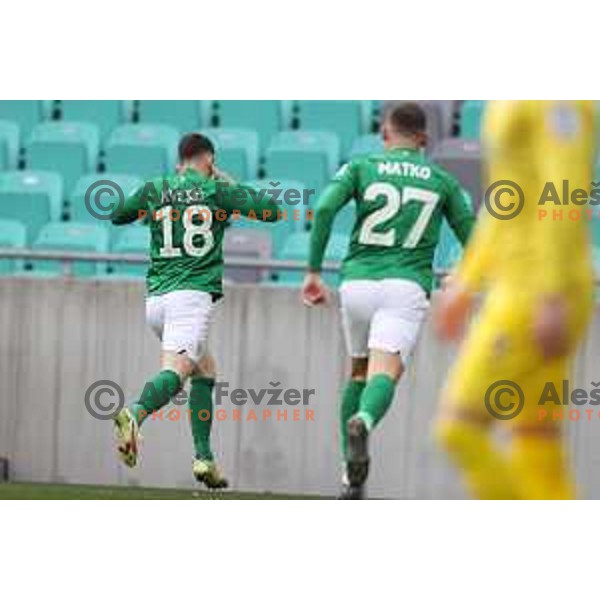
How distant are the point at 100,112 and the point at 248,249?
3.09 metres

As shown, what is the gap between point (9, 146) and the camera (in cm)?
1939

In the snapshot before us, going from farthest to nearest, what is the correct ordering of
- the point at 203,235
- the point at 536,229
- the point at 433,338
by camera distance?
the point at 433,338 → the point at 203,235 → the point at 536,229

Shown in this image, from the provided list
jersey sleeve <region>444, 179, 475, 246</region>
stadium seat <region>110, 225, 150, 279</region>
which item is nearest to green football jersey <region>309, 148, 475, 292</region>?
jersey sleeve <region>444, 179, 475, 246</region>

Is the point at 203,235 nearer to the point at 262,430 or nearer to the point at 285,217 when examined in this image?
the point at 262,430

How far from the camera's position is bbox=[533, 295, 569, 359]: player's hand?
828cm

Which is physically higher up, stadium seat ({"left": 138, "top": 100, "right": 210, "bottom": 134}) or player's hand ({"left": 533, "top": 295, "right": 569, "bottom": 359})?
stadium seat ({"left": 138, "top": 100, "right": 210, "bottom": 134})

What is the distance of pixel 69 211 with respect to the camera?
18516 mm

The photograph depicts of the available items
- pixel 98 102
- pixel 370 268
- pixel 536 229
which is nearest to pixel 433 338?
pixel 370 268

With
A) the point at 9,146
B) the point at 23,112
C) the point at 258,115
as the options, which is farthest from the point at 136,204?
the point at 23,112

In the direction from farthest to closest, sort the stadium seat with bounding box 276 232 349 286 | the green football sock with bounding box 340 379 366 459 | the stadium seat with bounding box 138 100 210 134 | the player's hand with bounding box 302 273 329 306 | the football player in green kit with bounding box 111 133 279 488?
1. the stadium seat with bounding box 138 100 210 134
2. the stadium seat with bounding box 276 232 349 286
3. the football player in green kit with bounding box 111 133 279 488
4. the green football sock with bounding box 340 379 366 459
5. the player's hand with bounding box 302 273 329 306

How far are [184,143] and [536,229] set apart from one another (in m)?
5.35

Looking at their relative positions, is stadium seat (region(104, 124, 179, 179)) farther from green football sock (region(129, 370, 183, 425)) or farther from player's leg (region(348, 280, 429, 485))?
player's leg (region(348, 280, 429, 485))

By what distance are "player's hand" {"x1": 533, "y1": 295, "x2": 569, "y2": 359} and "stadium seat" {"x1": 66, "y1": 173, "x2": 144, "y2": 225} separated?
937 centimetres

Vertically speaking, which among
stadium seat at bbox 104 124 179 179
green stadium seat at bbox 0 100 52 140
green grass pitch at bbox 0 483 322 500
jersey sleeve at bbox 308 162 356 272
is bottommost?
green grass pitch at bbox 0 483 322 500
